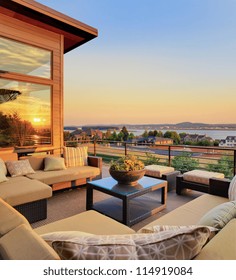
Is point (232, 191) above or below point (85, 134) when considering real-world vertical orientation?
below

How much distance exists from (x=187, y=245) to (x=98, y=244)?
0.38 metres

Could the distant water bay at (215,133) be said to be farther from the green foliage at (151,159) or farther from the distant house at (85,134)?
the distant house at (85,134)

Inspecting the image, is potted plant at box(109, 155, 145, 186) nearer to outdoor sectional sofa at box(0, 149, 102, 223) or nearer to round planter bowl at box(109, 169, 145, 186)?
round planter bowl at box(109, 169, 145, 186)

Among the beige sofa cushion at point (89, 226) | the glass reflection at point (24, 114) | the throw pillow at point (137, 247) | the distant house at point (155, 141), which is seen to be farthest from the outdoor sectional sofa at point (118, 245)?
the distant house at point (155, 141)

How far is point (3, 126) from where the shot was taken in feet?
15.1

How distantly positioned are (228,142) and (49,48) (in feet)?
16.4

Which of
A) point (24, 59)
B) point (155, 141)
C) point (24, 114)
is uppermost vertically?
point (24, 59)

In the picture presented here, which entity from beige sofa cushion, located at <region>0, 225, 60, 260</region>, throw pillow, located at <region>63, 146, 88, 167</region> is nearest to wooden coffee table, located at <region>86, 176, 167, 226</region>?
throw pillow, located at <region>63, 146, 88, 167</region>

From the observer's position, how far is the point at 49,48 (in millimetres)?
5207

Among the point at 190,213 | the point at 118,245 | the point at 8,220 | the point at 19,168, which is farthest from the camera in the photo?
the point at 19,168

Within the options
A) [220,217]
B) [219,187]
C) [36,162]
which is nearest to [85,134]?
[36,162]

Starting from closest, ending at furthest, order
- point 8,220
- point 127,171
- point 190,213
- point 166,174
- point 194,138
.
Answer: point 8,220 → point 190,213 → point 127,171 → point 166,174 → point 194,138

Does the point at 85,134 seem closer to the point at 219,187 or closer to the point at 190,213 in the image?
the point at 219,187

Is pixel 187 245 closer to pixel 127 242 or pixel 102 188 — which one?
pixel 127 242
